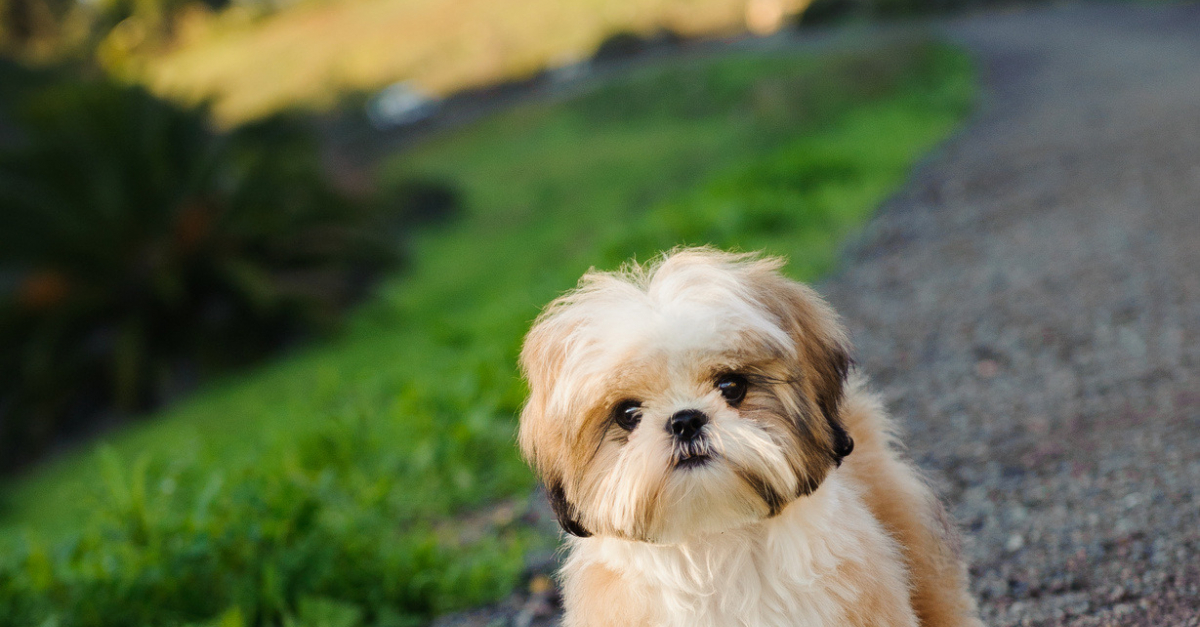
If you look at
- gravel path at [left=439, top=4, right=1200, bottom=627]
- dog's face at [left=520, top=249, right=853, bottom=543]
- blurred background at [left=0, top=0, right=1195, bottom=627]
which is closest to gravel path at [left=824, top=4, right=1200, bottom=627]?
gravel path at [left=439, top=4, right=1200, bottom=627]

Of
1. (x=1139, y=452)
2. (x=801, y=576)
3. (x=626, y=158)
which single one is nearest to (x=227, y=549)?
(x=801, y=576)

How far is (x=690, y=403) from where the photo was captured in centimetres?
209

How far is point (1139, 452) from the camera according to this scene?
3863mm

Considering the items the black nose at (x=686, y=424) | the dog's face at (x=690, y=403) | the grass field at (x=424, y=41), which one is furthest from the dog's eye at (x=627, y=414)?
the grass field at (x=424, y=41)

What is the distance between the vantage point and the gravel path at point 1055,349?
3.18 m

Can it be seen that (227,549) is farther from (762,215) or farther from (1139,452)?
(762,215)

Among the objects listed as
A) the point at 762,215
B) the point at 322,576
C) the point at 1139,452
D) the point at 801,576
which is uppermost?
the point at 801,576

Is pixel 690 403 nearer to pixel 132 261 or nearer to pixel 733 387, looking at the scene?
pixel 733 387

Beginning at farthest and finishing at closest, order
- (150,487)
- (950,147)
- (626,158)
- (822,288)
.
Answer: (626,158), (950,147), (822,288), (150,487)

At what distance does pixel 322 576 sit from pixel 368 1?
37.6 metres

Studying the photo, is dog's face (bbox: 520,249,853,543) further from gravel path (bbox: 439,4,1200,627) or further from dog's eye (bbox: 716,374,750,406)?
gravel path (bbox: 439,4,1200,627)

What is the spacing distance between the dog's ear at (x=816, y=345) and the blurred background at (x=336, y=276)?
124 cm

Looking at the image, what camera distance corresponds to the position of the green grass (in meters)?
3.56

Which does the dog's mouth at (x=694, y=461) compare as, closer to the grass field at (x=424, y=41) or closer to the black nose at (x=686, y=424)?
the black nose at (x=686, y=424)
